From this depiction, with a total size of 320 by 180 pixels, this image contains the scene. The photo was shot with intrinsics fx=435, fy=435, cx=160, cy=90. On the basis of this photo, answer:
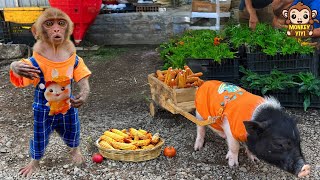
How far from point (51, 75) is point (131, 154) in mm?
1271

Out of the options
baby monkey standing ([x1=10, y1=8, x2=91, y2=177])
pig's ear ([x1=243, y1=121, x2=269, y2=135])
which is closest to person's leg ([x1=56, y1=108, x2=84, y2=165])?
baby monkey standing ([x1=10, y1=8, x2=91, y2=177])

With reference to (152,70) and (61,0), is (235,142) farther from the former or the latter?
(61,0)

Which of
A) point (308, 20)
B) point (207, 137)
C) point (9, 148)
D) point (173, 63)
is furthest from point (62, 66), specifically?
point (308, 20)

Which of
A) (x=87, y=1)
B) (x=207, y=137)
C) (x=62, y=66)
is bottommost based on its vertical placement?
(x=207, y=137)

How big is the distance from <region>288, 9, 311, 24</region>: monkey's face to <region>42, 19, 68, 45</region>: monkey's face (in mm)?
3966

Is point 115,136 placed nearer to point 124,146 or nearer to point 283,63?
point 124,146

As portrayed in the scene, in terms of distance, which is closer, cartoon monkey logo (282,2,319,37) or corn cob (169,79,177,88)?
corn cob (169,79,177,88)

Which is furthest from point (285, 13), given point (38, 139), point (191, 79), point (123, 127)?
point (38, 139)

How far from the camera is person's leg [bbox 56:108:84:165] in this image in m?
4.46

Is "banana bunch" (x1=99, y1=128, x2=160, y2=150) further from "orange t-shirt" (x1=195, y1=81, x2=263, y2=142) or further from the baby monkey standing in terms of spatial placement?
"orange t-shirt" (x1=195, y1=81, x2=263, y2=142)

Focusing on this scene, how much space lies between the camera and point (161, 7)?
426 inches

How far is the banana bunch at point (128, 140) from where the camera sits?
4.82 meters

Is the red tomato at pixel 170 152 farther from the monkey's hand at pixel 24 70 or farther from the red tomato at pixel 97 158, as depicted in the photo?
the monkey's hand at pixel 24 70

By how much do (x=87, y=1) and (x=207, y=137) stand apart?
4930mm
